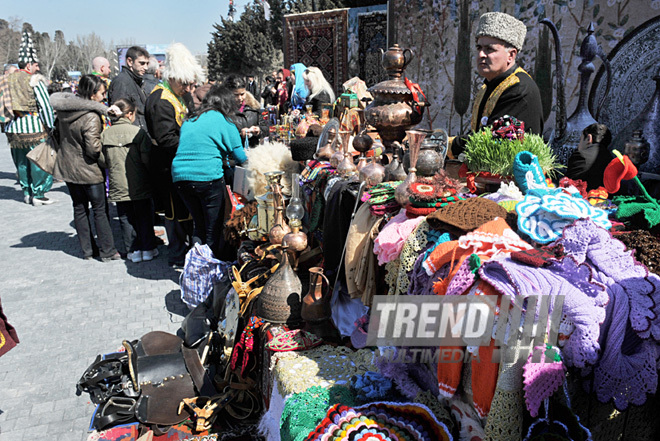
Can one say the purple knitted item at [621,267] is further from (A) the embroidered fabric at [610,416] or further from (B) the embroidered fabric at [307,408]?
(B) the embroidered fabric at [307,408]

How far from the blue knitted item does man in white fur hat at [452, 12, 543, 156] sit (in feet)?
2.58

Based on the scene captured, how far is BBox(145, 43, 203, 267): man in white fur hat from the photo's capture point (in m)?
4.87

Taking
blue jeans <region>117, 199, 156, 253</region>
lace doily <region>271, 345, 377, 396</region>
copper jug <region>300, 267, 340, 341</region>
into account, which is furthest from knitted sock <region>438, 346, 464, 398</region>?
blue jeans <region>117, 199, 156, 253</region>

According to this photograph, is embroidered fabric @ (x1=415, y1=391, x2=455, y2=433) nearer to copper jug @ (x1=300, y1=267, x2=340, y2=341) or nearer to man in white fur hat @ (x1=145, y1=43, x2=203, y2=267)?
copper jug @ (x1=300, y1=267, x2=340, y2=341)

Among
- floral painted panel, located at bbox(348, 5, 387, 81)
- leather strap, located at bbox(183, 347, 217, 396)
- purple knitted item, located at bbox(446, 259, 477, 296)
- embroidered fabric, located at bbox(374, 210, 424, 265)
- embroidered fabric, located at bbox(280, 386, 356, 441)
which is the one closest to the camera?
purple knitted item, located at bbox(446, 259, 477, 296)

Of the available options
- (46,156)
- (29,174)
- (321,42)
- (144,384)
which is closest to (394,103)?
(144,384)

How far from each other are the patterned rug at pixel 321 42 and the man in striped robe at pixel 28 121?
19.7ft

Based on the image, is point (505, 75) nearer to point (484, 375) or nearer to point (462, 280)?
point (462, 280)

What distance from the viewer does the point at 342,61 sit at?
11055mm

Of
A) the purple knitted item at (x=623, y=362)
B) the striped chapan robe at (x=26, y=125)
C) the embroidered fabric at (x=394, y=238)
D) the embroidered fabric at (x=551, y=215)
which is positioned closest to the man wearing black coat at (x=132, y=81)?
the striped chapan robe at (x=26, y=125)

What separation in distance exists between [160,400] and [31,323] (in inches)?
82.1

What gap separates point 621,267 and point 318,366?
1.36 meters

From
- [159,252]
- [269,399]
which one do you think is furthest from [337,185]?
[159,252]

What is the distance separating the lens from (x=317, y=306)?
249cm
